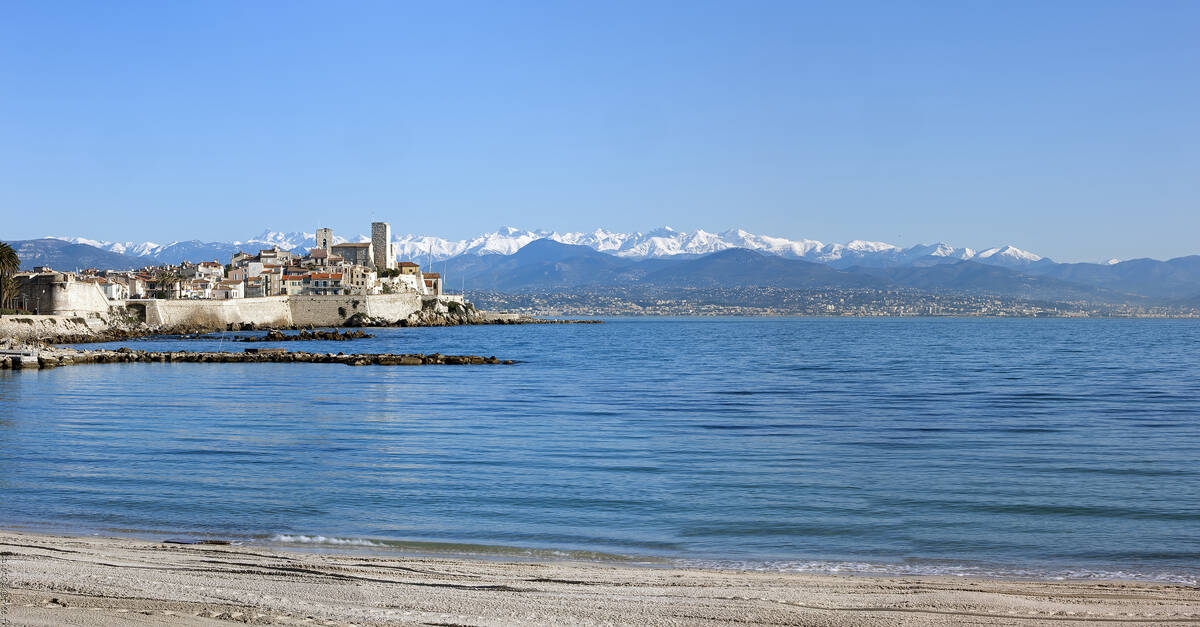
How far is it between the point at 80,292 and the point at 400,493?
226 ft

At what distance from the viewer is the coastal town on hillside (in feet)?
333

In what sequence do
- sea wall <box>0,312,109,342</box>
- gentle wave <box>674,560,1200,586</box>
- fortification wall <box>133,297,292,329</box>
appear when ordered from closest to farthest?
gentle wave <box>674,560,1200,586</box> < sea wall <box>0,312,109,342</box> < fortification wall <box>133,297,292,329</box>

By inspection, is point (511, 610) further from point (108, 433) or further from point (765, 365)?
point (765, 365)

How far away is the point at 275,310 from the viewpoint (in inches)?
3824

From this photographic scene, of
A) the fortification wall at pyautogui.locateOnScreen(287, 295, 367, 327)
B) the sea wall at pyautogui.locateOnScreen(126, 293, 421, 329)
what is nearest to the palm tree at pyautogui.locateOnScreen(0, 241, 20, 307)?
the sea wall at pyautogui.locateOnScreen(126, 293, 421, 329)

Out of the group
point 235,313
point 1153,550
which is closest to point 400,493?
point 1153,550

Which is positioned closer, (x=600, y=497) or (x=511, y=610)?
(x=511, y=610)

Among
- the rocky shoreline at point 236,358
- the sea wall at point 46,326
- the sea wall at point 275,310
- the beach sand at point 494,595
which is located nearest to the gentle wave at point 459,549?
the beach sand at point 494,595

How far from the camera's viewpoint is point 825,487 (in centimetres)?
1413

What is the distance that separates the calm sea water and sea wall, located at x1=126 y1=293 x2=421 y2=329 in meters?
52.1

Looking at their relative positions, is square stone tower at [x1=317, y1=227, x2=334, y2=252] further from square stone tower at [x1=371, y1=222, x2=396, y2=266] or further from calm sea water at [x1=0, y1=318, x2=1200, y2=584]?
calm sea water at [x1=0, y1=318, x2=1200, y2=584]

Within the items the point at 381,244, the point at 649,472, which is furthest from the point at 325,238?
the point at 649,472

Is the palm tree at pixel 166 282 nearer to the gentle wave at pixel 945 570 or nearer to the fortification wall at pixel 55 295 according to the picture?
the fortification wall at pixel 55 295

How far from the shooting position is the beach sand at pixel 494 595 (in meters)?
7.45
